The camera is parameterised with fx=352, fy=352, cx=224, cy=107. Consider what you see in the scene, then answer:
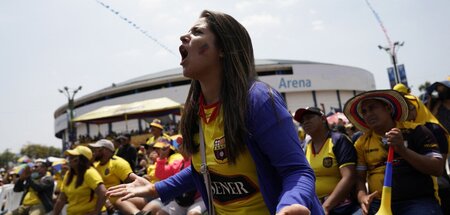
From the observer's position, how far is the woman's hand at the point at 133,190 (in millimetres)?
1847

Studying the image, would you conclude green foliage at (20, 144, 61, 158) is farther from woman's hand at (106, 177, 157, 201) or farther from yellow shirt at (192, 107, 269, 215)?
yellow shirt at (192, 107, 269, 215)

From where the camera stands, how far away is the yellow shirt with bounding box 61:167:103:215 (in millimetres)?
4980

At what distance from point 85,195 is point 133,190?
359 cm

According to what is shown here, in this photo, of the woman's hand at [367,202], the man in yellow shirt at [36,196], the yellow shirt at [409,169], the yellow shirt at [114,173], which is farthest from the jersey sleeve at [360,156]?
the man in yellow shirt at [36,196]

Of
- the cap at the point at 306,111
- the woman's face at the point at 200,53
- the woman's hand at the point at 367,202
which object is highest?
the woman's face at the point at 200,53

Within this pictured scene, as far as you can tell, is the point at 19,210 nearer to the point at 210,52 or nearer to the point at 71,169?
the point at 71,169

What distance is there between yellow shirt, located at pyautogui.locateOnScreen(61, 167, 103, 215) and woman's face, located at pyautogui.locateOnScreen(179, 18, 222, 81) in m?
3.74

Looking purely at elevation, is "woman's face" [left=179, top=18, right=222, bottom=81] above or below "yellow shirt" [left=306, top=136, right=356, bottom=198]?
above

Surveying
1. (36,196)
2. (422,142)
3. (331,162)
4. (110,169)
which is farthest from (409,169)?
(36,196)

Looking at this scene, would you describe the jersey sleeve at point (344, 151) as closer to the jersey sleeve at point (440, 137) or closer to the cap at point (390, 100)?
the cap at point (390, 100)

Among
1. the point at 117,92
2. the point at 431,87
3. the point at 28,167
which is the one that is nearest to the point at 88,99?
the point at 117,92

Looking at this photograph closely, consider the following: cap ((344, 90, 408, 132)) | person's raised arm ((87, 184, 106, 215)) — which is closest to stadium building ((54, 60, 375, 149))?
person's raised arm ((87, 184, 106, 215))

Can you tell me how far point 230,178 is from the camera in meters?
1.71

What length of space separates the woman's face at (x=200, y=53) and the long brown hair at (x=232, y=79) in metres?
0.03
